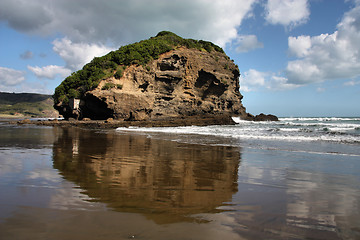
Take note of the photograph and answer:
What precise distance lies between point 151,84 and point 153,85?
15.8 inches

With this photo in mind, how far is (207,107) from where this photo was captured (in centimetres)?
3716

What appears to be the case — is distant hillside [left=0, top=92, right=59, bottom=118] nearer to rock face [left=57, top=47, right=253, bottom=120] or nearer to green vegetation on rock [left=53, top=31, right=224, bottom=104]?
green vegetation on rock [left=53, top=31, right=224, bottom=104]

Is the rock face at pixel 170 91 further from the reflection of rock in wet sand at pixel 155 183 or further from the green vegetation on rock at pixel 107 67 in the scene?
the reflection of rock in wet sand at pixel 155 183

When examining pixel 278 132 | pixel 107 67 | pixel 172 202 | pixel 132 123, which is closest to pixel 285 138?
pixel 278 132

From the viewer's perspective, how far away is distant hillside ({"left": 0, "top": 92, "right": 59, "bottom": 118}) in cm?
8812

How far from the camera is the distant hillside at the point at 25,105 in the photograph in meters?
88.1

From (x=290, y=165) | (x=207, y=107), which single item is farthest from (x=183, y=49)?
(x=290, y=165)

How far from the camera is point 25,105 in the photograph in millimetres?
99438

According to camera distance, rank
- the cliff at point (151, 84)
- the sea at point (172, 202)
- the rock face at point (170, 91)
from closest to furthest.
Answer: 1. the sea at point (172, 202)
2. the rock face at point (170, 91)
3. the cliff at point (151, 84)

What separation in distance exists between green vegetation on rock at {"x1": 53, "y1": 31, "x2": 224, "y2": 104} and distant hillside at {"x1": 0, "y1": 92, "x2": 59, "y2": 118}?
64.8 m

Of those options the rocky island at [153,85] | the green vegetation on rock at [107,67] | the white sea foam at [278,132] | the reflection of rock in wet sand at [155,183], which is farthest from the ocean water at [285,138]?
the green vegetation on rock at [107,67]

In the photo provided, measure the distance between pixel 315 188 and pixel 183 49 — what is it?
1387 inches

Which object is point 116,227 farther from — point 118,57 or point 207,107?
point 207,107

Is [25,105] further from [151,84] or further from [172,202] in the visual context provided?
[172,202]
